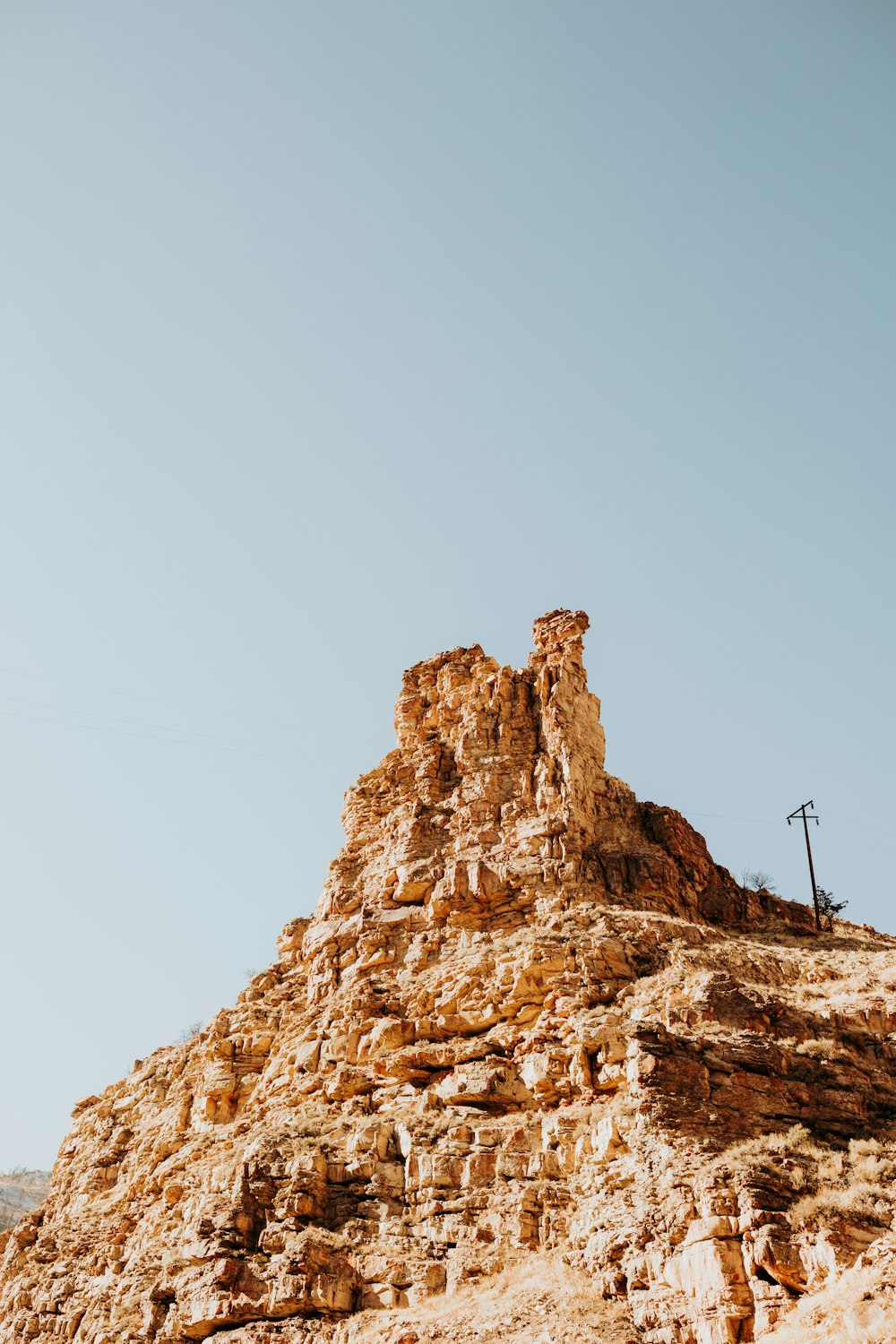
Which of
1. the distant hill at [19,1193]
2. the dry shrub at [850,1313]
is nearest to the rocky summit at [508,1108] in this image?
the dry shrub at [850,1313]

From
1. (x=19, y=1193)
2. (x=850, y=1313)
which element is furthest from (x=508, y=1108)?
(x=19, y=1193)

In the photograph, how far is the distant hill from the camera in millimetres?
71438

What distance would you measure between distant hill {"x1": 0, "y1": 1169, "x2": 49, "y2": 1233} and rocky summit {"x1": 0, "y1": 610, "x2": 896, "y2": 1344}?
1422 inches

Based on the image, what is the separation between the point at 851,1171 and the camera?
22.9 meters

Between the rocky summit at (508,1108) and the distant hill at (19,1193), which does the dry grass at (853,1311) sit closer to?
the rocky summit at (508,1108)

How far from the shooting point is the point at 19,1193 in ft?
271

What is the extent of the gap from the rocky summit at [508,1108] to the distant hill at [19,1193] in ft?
119

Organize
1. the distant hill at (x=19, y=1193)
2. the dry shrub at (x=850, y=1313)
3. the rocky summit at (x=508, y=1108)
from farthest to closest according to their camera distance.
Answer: the distant hill at (x=19, y=1193)
the rocky summit at (x=508, y=1108)
the dry shrub at (x=850, y=1313)

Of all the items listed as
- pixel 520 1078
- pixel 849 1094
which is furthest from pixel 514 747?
pixel 849 1094

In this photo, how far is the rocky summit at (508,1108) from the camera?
21703 millimetres

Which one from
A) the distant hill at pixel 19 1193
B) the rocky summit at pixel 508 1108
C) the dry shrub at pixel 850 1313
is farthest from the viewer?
the distant hill at pixel 19 1193

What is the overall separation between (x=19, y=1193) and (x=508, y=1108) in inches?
2778

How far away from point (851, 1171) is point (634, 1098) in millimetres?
4629

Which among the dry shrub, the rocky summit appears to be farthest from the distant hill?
the dry shrub
